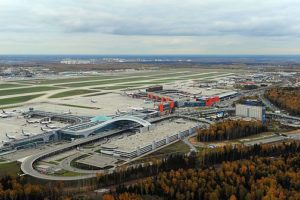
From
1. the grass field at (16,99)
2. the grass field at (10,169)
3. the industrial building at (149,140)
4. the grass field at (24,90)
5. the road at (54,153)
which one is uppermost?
the grass field at (24,90)

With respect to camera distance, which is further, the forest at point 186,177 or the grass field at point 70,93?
the grass field at point 70,93

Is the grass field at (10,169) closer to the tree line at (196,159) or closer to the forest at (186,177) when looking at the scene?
the forest at (186,177)

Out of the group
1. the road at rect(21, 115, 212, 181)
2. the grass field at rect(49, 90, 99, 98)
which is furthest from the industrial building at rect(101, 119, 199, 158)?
the grass field at rect(49, 90, 99, 98)

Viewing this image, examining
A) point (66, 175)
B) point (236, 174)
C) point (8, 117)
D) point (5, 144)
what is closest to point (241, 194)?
point (236, 174)

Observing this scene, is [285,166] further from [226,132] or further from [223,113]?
[223,113]

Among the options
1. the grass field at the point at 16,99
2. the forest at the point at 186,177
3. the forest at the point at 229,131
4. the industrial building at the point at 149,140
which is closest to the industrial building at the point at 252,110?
the forest at the point at 229,131

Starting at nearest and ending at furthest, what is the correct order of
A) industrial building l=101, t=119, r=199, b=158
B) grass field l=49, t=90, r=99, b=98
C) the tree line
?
the tree line → industrial building l=101, t=119, r=199, b=158 → grass field l=49, t=90, r=99, b=98

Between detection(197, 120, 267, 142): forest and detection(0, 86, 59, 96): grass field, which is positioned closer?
detection(197, 120, 267, 142): forest

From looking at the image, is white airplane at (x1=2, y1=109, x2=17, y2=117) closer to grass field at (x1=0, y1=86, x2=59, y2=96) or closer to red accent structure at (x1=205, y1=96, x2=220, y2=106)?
grass field at (x1=0, y1=86, x2=59, y2=96)
